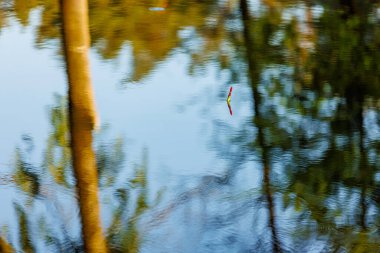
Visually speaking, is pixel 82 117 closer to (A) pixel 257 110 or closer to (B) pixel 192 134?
(B) pixel 192 134

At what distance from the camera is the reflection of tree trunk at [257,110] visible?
9.44ft

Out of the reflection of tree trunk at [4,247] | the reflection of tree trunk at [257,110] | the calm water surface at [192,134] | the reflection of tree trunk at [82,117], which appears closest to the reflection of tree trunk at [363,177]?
the calm water surface at [192,134]

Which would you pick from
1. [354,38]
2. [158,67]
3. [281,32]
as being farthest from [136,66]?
[354,38]

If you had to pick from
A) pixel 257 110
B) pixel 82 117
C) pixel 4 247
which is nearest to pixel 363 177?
pixel 257 110

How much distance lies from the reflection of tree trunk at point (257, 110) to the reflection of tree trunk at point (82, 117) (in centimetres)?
71

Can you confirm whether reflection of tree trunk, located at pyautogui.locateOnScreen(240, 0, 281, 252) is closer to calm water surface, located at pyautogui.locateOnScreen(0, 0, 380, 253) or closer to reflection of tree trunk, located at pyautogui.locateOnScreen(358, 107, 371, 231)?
calm water surface, located at pyautogui.locateOnScreen(0, 0, 380, 253)

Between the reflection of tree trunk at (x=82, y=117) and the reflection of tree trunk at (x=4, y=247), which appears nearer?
the reflection of tree trunk at (x=4, y=247)

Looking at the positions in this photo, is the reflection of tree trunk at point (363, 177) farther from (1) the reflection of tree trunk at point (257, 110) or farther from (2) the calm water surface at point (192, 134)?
(1) the reflection of tree trunk at point (257, 110)

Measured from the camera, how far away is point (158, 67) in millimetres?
4695

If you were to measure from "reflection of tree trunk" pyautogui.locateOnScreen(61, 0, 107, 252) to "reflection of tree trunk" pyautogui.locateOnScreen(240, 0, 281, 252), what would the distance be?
714 mm

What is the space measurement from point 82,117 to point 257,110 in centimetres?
100

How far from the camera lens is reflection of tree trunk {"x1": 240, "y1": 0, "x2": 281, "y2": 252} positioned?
2.88m

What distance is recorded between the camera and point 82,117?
12.4 ft

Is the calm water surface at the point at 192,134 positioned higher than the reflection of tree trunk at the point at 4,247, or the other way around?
the reflection of tree trunk at the point at 4,247
